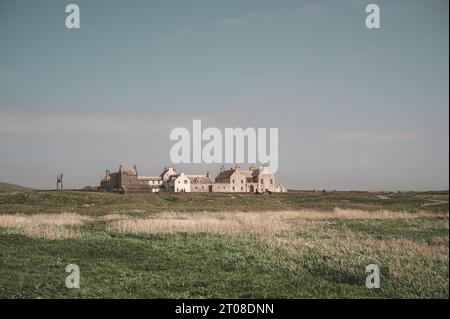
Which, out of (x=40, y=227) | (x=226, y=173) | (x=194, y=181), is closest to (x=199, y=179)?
(x=194, y=181)

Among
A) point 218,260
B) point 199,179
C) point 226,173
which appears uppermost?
point 226,173

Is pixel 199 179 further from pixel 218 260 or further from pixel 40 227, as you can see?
pixel 218 260

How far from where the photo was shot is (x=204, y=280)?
15.9 m

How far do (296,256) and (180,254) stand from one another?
217 inches

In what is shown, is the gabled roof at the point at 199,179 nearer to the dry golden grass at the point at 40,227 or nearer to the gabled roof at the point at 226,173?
the gabled roof at the point at 226,173

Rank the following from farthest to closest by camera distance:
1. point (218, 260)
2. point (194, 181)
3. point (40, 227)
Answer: point (194, 181), point (40, 227), point (218, 260)

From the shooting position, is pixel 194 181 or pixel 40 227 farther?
pixel 194 181

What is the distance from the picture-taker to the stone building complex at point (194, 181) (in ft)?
382

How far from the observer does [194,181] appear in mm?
124875

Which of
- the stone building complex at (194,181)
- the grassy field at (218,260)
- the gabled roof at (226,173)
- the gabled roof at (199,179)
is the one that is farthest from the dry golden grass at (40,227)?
the gabled roof at (226,173)

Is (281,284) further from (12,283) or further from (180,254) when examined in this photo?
(12,283)

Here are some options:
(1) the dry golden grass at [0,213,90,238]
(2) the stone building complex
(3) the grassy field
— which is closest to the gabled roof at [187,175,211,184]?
(2) the stone building complex

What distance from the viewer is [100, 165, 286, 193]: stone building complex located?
11631 cm
